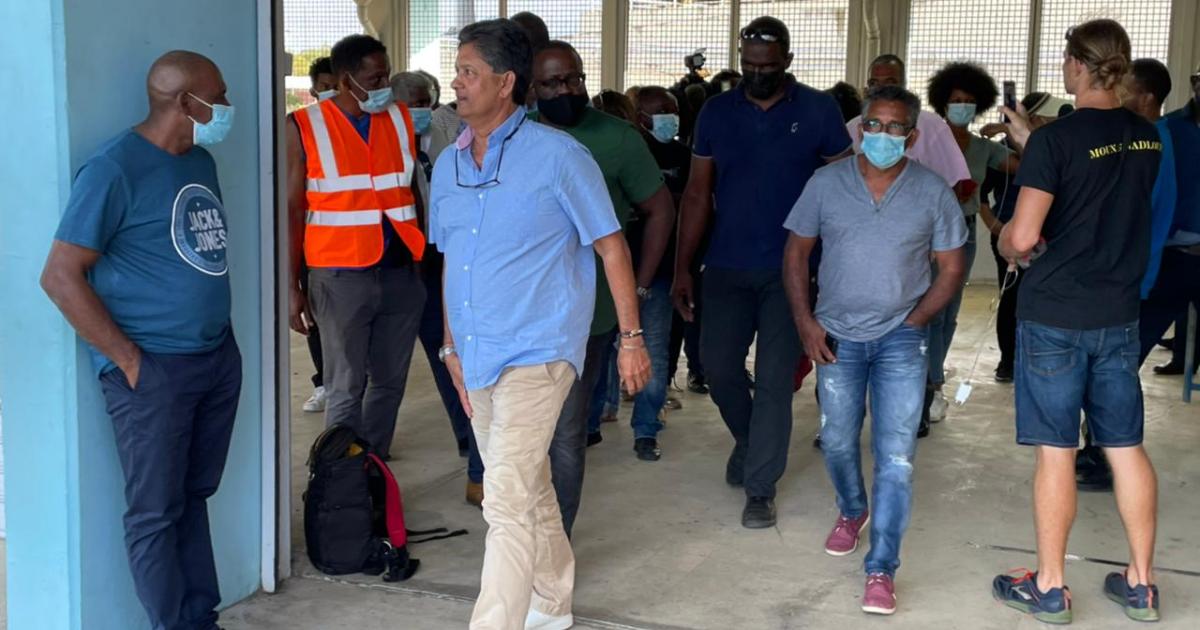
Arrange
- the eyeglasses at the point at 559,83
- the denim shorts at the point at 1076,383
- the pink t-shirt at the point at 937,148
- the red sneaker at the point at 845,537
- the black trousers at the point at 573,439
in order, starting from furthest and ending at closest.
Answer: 1. the pink t-shirt at the point at 937,148
2. the red sneaker at the point at 845,537
3. the eyeglasses at the point at 559,83
4. the black trousers at the point at 573,439
5. the denim shorts at the point at 1076,383

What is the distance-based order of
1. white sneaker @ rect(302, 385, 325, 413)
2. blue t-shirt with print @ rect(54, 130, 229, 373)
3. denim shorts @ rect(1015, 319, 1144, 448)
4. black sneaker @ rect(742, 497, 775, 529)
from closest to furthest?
blue t-shirt with print @ rect(54, 130, 229, 373) → denim shorts @ rect(1015, 319, 1144, 448) → black sneaker @ rect(742, 497, 775, 529) → white sneaker @ rect(302, 385, 325, 413)

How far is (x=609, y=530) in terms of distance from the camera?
4766 millimetres

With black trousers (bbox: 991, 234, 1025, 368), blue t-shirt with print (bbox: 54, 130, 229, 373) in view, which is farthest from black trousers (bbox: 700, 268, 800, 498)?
black trousers (bbox: 991, 234, 1025, 368)

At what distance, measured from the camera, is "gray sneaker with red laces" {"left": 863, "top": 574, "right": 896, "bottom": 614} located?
394cm

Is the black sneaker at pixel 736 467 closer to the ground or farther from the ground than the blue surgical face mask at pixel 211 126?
closer to the ground

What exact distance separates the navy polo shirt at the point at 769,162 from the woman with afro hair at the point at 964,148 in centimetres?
180

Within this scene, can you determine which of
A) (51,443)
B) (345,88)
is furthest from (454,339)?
(345,88)

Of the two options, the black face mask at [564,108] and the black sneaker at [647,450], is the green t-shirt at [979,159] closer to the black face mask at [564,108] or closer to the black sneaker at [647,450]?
the black sneaker at [647,450]

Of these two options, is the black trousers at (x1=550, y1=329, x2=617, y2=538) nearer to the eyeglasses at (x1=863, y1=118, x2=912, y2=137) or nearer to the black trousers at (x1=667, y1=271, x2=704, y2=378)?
the eyeglasses at (x1=863, y1=118, x2=912, y2=137)

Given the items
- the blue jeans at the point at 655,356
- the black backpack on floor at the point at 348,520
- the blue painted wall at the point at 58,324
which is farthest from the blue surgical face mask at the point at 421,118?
the blue painted wall at the point at 58,324

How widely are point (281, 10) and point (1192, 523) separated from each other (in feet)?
12.2

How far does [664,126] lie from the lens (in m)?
6.27

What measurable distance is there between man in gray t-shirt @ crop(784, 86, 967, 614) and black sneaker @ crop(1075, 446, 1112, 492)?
1.59 m

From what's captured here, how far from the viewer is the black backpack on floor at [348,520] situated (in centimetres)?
420
